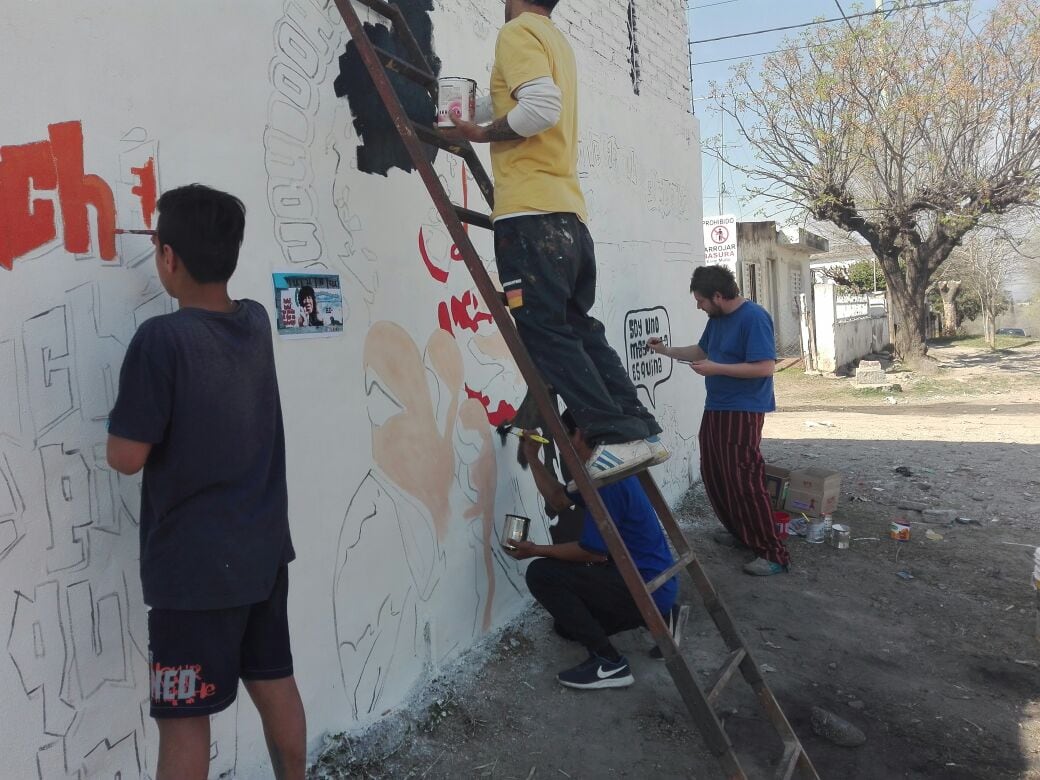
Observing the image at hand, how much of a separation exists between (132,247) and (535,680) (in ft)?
8.00

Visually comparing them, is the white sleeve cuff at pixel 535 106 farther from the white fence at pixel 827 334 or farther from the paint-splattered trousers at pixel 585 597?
the white fence at pixel 827 334

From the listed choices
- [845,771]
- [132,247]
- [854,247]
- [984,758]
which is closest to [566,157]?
[132,247]

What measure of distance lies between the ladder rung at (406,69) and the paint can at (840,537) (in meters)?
4.07

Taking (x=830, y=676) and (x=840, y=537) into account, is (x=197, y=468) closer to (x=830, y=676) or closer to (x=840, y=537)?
(x=830, y=676)

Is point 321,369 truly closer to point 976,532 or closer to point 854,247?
point 976,532

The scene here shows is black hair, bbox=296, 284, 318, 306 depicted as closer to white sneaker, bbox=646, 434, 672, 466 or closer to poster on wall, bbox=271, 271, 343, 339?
poster on wall, bbox=271, 271, 343, 339

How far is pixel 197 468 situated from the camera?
169 cm

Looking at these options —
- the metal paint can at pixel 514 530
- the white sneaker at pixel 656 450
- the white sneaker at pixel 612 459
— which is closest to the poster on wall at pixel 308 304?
the white sneaker at pixel 612 459

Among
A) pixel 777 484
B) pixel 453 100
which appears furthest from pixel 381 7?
pixel 777 484

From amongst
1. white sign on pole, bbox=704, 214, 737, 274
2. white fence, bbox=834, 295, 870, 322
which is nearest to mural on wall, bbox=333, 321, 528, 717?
white sign on pole, bbox=704, 214, 737, 274

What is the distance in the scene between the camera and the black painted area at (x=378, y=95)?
2.85 m

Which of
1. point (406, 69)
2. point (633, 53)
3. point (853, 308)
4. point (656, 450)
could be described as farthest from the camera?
point (853, 308)

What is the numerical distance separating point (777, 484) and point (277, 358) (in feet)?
14.0

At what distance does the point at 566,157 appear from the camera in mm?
2693
